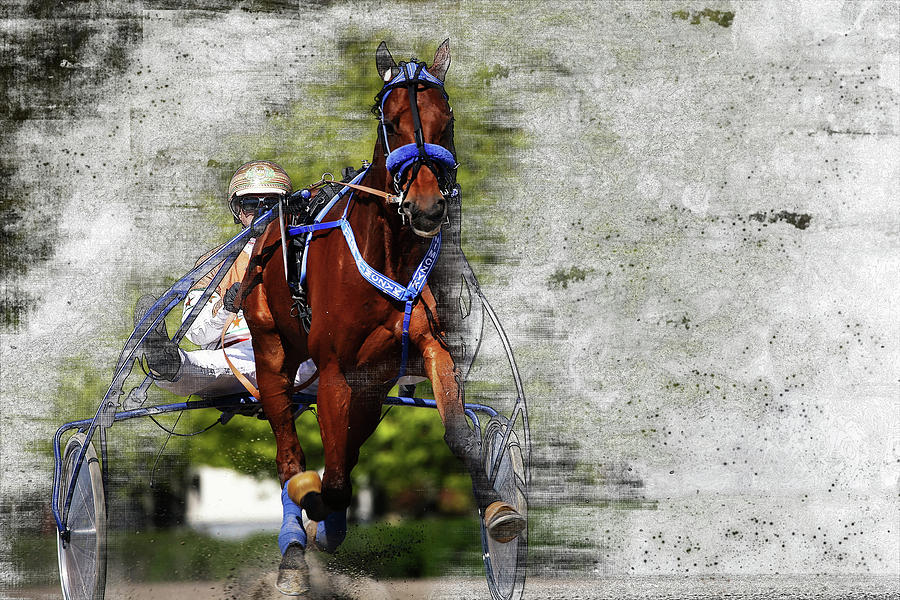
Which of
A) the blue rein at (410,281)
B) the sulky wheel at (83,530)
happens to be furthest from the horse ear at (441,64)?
the sulky wheel at (83,530)

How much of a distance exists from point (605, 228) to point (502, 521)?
2.06 m

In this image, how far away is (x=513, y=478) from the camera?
4.32 metres

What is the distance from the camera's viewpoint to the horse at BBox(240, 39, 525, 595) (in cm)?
346

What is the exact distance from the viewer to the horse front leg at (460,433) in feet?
11.8

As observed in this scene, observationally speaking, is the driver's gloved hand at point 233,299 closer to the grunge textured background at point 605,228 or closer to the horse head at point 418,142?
the grunge textured background at point 605,228

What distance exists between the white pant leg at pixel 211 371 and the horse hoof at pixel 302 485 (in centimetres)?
44

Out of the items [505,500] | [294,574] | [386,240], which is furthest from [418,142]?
[294,574]

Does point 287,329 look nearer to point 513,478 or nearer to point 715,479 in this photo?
point 513,478

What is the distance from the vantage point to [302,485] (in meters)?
4.03

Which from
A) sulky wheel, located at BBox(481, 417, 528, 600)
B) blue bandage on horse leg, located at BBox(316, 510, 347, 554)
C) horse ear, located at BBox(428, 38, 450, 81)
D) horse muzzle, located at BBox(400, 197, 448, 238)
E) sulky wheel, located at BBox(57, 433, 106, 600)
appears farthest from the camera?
sulky wheel, located at BBox(57, 433, 106, 600)

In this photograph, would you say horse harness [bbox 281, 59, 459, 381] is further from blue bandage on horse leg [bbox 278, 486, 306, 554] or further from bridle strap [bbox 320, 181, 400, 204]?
blue bandage on horse leg [bbox 278, 486, 306, 554]

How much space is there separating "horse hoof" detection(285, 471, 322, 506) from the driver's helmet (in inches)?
61.8

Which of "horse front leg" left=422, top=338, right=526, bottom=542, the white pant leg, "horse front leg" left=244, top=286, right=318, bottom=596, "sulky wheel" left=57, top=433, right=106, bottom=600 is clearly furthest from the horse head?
"sulky wheel" left=57, top=433, right=106, bottom=600

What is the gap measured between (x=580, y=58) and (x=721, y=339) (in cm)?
190
